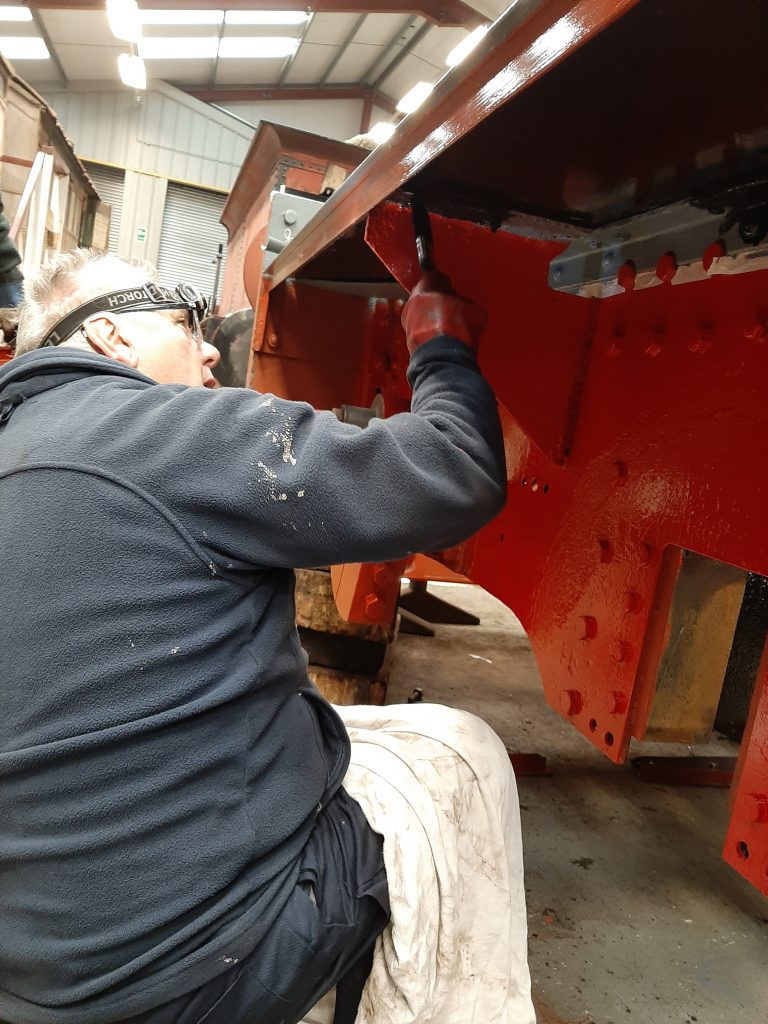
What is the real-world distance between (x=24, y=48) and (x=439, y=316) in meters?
12.2

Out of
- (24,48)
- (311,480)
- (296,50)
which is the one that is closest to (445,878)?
(311,480)

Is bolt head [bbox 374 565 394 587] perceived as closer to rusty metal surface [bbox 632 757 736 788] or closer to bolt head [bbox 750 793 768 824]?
bolt head [bbox 750 793 768 824]

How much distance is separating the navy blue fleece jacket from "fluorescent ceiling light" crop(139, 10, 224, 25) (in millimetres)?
10675

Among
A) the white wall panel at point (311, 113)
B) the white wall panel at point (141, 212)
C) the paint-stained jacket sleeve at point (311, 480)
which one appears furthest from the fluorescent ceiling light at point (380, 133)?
the white wall panel at point (141, 212)

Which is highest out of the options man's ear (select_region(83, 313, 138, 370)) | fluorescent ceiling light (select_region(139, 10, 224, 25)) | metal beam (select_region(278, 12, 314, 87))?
metal beam (select_region(278, 12, 314, 87))

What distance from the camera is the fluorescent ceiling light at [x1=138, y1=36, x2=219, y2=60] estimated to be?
34.8 feet

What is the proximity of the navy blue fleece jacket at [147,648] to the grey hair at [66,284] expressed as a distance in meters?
0.31

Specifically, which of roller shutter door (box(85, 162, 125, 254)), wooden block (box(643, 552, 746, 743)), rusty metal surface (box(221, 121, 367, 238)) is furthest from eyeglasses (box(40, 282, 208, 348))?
roller shutter door (box(85, 162, 125, 254))

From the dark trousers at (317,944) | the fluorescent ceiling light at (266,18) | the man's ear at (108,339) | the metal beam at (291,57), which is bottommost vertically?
the dark trousers at (317,944)

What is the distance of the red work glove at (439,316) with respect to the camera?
125 centimetres

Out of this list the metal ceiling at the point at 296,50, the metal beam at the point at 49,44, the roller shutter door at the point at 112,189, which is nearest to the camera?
the metal ceiling at the point at 296,50

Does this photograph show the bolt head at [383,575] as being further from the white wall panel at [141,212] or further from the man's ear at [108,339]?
the white wall panel at [141,212]

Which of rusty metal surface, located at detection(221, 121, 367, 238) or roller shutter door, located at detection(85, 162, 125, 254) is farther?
roller shutter door, located at detection(85, 162, 125, 254)

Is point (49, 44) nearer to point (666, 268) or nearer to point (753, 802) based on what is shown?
point (666, 268)
